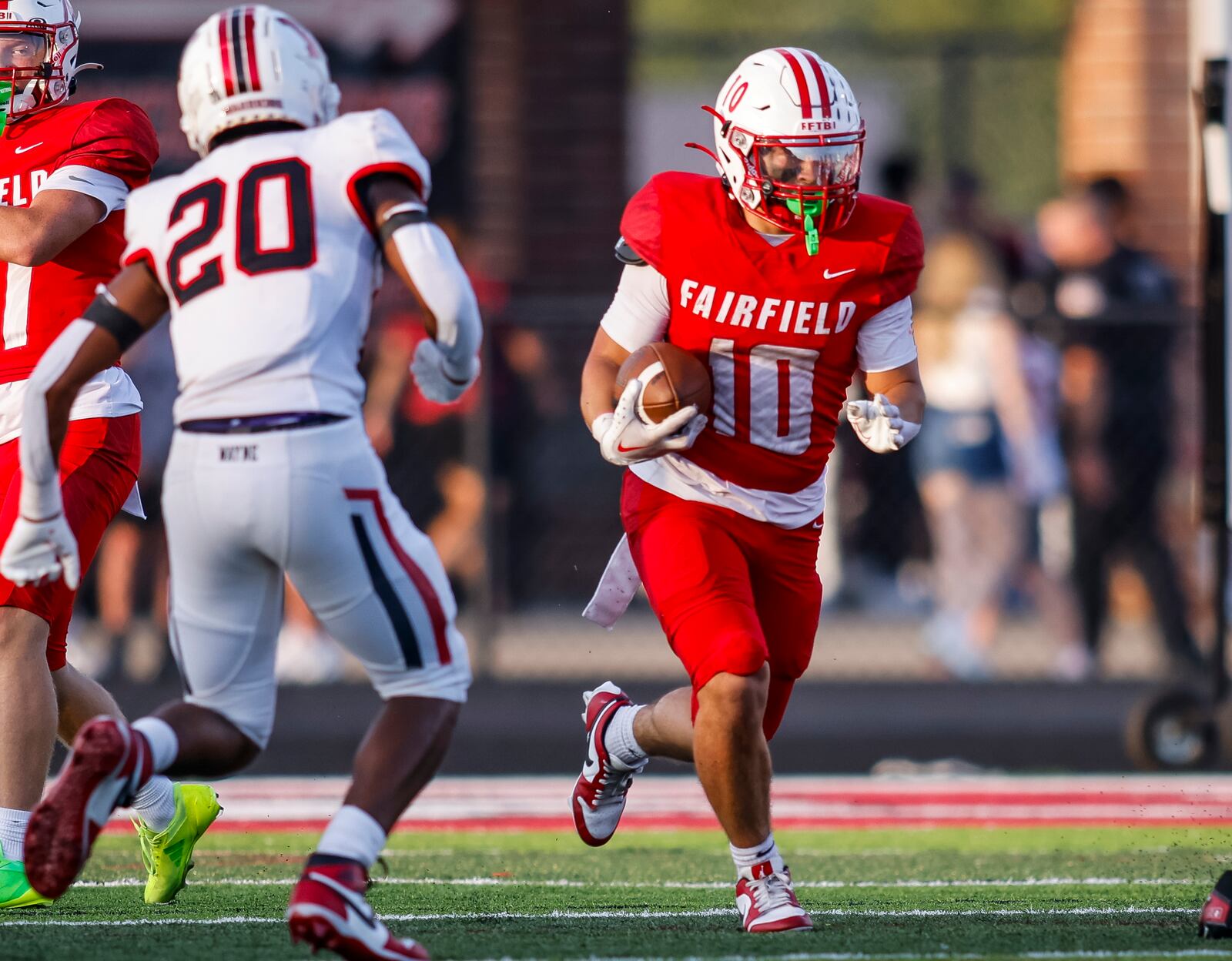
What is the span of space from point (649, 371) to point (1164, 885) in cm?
202

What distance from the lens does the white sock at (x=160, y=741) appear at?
428 cm

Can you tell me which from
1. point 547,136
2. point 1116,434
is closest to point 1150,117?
point 547,136

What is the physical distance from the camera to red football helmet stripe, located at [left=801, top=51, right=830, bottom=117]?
5227 mm

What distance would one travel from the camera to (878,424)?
16.9 ft

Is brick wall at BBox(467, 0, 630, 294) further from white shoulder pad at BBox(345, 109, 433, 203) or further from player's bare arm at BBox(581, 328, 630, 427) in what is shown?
white shoulder pad at BBox(345, 109, 433, 203)

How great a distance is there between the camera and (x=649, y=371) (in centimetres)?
515

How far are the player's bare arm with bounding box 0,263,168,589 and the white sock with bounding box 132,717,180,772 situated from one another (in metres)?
0.42

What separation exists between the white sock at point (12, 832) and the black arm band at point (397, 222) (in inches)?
74.4

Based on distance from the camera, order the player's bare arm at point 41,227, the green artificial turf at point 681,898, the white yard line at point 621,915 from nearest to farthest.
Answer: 1. the green artificial turf at point 681,898
2. the white yard line at point 621,915
3. the player's bare arm at point 41,227

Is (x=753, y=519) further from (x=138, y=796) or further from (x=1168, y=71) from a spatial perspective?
(x=1168, y=71)

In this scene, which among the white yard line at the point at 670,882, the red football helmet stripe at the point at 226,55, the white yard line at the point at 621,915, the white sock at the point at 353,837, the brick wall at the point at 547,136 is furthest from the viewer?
the brick wall at the point at 547,136

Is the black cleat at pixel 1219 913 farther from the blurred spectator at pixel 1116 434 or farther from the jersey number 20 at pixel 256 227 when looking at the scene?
the blurred spectator at pixel 1116 434

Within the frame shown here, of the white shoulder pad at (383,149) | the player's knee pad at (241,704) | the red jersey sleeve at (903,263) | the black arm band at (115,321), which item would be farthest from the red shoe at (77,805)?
the red jersey sleeve at (903,263)


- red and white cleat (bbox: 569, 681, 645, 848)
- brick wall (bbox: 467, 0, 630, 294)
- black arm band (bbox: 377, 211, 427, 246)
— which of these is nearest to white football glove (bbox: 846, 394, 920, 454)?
red and white cleat (bbox: 569, 681, 645, 848)
